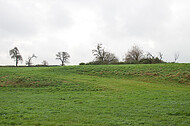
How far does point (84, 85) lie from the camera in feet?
80.3

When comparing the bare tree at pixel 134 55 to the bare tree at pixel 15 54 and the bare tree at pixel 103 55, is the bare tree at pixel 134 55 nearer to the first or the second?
the bare tree at pixel 103 55

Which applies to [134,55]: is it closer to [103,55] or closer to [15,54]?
[103,55]

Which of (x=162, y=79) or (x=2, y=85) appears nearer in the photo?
(x=2, y=85)

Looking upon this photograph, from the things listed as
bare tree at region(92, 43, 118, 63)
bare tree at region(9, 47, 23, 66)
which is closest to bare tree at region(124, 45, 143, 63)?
bare tree at region(92, 43, 118, 63)

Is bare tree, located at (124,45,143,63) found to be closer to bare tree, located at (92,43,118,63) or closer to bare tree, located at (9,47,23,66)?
bare tree, located at (92,43,118,63)

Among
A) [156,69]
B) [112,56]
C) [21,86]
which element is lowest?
[21,86]

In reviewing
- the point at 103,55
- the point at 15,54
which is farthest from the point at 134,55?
the point at 15,54

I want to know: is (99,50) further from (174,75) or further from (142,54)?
(174,75)

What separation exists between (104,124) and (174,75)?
92.5ft

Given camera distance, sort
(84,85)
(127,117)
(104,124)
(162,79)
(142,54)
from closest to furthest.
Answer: (104,124), (127,117), (84,85), (162,79), (142,54)

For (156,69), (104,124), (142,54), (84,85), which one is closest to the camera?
(104,124)

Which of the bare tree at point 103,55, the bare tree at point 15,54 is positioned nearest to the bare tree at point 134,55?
the bare tree at point 103,55

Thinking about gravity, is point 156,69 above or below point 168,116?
above

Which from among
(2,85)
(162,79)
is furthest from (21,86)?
(162,79)
